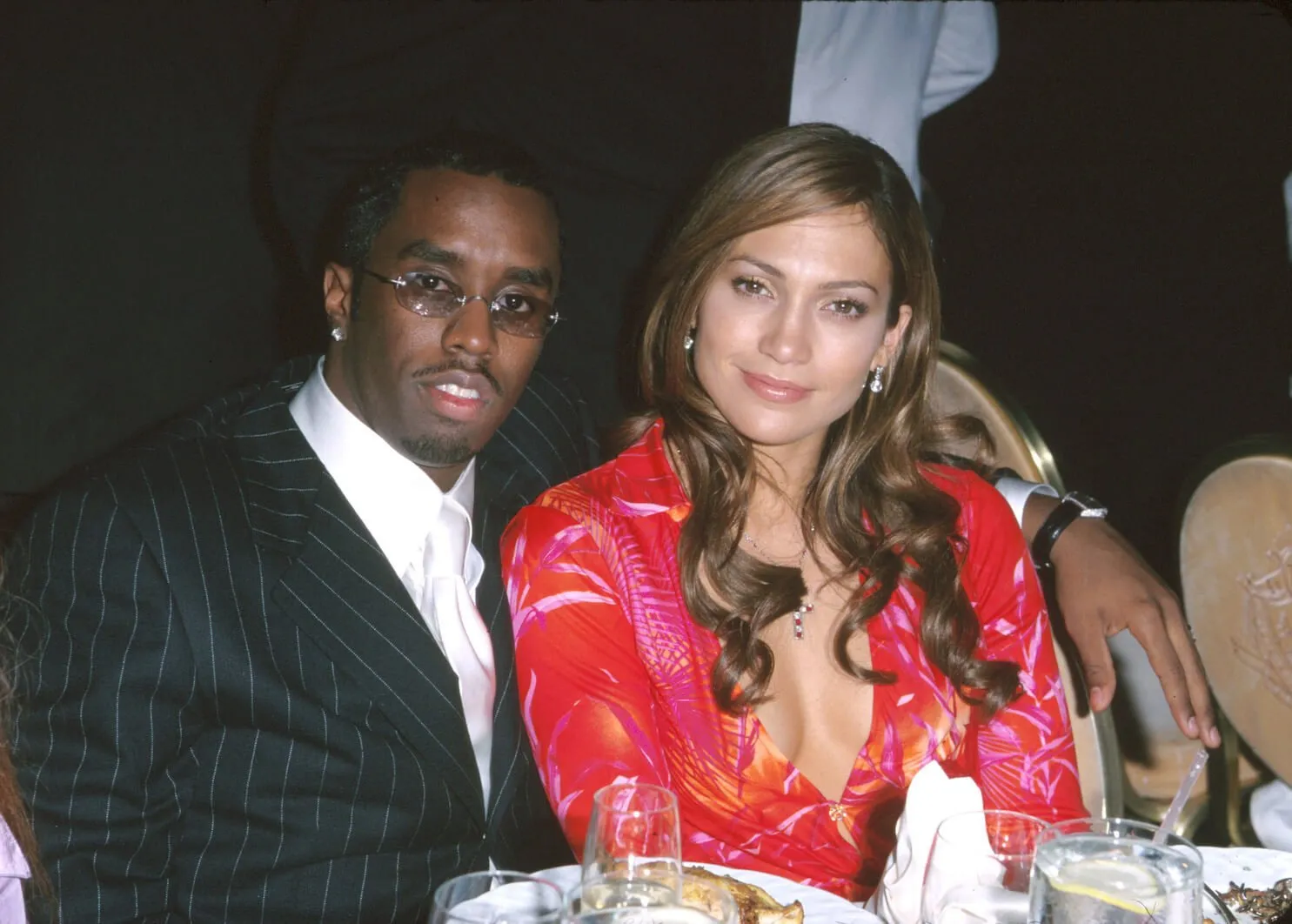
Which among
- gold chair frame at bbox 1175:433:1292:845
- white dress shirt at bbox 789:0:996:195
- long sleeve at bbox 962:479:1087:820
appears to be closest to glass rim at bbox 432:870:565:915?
long sleeve at bbox 962:479:1087:820

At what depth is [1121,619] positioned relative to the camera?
187cm

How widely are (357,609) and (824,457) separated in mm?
1023

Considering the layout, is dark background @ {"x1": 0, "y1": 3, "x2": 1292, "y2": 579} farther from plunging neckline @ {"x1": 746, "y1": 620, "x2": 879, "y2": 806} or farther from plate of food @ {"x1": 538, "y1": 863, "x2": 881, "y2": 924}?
plate of food @ {"x1": 538, "y1": 863, "x2": 881, "y2": 924}

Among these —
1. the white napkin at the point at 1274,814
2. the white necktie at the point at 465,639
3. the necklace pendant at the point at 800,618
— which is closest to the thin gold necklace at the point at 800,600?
the necklace pendant at the point at 800,618

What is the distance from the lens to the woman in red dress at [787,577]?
1909mm

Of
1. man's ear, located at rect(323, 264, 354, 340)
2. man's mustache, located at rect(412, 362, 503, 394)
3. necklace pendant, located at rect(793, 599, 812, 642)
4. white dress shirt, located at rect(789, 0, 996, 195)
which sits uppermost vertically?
white dress shirt, located at rect(789, 0, 996, 195)

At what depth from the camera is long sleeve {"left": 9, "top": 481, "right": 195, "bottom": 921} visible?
1.51 m

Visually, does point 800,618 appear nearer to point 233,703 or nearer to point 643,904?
point 233,703

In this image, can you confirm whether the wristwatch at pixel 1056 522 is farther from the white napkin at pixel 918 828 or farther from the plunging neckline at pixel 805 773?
the white napkin at pixel 918 828

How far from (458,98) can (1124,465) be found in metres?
3.04

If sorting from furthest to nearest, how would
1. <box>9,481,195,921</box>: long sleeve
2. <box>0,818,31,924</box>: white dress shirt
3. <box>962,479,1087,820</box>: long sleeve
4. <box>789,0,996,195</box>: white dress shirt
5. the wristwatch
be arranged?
<box>789,0,996,195</box>: white dress shirt → the wristwatch → <box>962,479,1087,820</box>: long sleeve → <box>9,481,195,921</box>: long sleeve → <box>0,818,31,924</box>: white dress shirt

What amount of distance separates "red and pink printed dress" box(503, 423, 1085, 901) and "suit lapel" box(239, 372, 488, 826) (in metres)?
0.14

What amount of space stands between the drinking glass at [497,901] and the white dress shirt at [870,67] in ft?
8.00

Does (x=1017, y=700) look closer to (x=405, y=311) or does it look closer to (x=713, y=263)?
(x=713, y=263)
